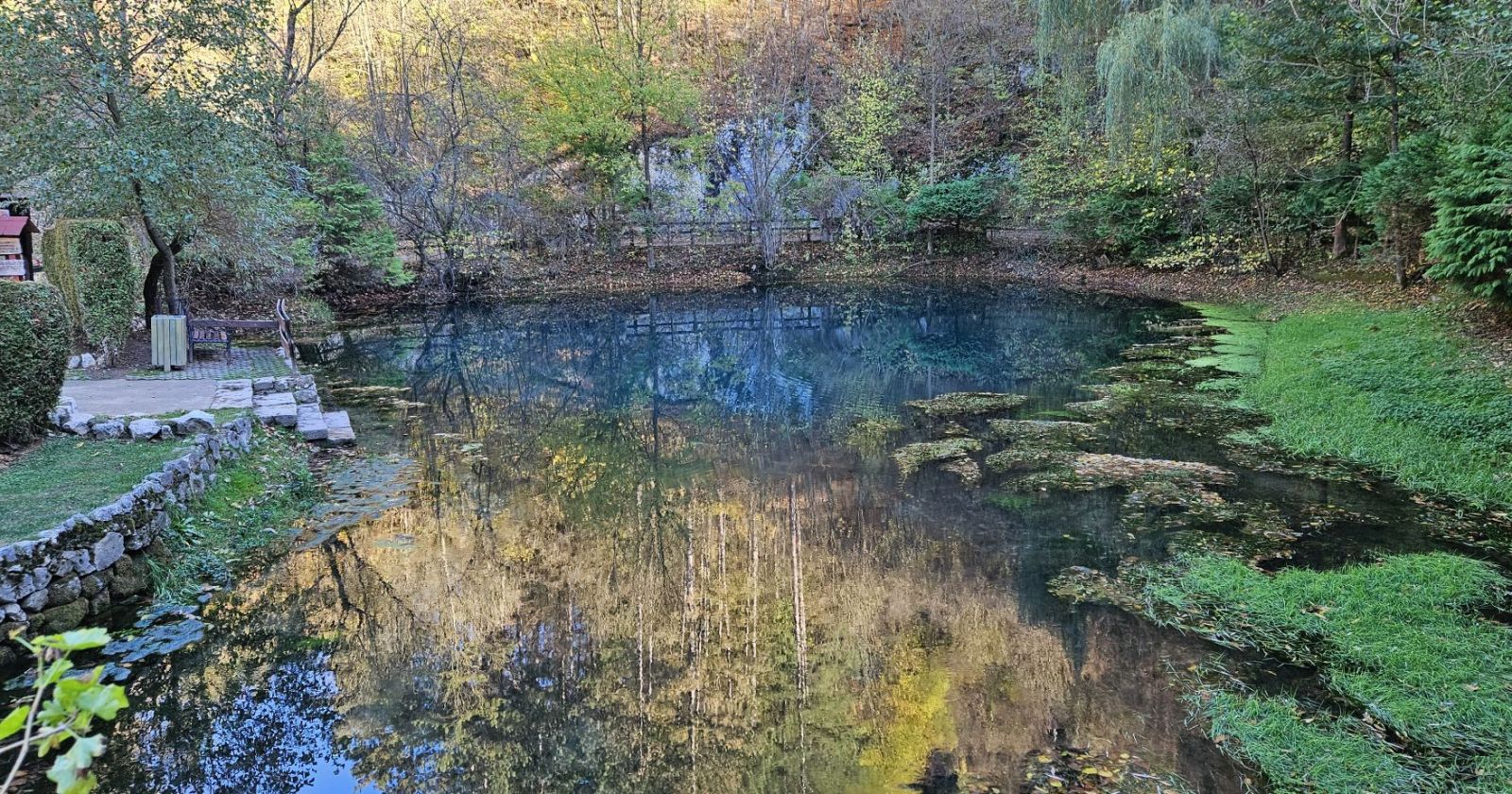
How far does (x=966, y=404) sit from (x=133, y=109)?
11871mm

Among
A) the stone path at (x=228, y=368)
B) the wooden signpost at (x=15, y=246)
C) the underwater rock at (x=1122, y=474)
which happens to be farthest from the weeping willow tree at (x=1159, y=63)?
the wooden signpost at (x=15, y=246)

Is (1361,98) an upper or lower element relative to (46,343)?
upper

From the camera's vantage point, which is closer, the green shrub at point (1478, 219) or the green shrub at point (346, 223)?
the green shrub at point (1478, 219)

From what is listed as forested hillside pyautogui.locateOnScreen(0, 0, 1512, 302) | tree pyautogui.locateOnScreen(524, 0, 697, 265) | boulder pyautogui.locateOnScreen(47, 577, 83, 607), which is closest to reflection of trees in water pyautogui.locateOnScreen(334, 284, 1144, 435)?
forested hillside pyautogui.locateOnScreen(0, 0, 1512, 302)

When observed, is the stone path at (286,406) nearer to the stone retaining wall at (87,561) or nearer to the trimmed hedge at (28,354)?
the trimmed hedge at (28,354)

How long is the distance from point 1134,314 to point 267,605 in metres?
18.4

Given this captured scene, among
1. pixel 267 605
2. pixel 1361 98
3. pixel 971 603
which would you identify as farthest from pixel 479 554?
pixel 1361 98

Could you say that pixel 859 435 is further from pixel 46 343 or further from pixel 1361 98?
pixel 1361 98

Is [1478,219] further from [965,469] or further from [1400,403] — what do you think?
[965,469]

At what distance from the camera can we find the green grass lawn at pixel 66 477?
5539mm

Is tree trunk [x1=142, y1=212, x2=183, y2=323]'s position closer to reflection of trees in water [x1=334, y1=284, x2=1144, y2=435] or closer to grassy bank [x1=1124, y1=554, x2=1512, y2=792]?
reflection of trees in water [x1=334, y1=284, x2=1144, y2=435]

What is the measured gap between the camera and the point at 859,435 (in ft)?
34.5

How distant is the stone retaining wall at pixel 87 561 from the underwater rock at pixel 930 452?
6.70m

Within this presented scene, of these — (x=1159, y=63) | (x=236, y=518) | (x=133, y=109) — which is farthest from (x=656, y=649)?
(x=1159, y=63)
